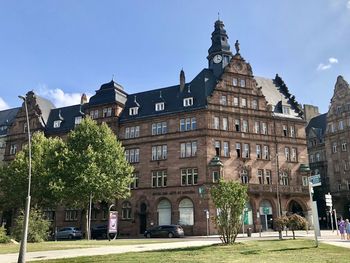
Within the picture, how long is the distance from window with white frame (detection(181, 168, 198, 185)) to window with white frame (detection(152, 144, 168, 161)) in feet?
12.7

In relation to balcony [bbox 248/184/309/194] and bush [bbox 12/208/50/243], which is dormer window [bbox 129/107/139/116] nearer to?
balcony [bbox 248/184/309/194]

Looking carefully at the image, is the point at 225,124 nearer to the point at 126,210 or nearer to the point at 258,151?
the point at 258,151

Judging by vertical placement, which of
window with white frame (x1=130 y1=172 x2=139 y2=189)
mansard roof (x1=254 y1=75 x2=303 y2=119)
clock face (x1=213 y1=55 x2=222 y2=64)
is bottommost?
window with white frame (x1=130 y1=172 x2=139 y2=189)

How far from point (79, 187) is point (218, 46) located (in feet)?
109

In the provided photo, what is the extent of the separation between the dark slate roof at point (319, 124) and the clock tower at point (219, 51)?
30.7m

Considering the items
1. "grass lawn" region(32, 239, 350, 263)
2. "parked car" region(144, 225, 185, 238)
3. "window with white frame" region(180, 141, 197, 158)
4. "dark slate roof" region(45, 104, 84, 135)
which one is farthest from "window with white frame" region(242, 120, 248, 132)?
"grass lawn" region(32, 239, 350, 263)

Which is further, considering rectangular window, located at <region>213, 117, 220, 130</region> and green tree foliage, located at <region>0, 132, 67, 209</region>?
rectangular window, located at <region>213, 117, 220, 130</region>

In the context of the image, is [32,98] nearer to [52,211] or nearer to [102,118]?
[102,118]

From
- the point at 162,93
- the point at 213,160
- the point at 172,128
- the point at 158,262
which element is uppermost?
the point at 162,93

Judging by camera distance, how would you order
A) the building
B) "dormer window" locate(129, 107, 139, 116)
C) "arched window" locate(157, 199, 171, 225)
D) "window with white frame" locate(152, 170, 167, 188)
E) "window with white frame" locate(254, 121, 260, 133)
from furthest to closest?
"dormer window" locate(129, 107, 139, 116) → "window with white frame" locate(254, 121, 260, 133) → "window with white frame" locate(152, 170, 167, 188) → "arched window" locate(157, 199, 171, 225) → the building

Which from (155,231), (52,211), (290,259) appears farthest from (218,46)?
(290,259)

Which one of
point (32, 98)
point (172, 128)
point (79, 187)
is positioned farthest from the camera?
point (32, 98)

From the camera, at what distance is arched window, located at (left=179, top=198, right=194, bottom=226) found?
50.7 m

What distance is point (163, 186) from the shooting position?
5338 cm
